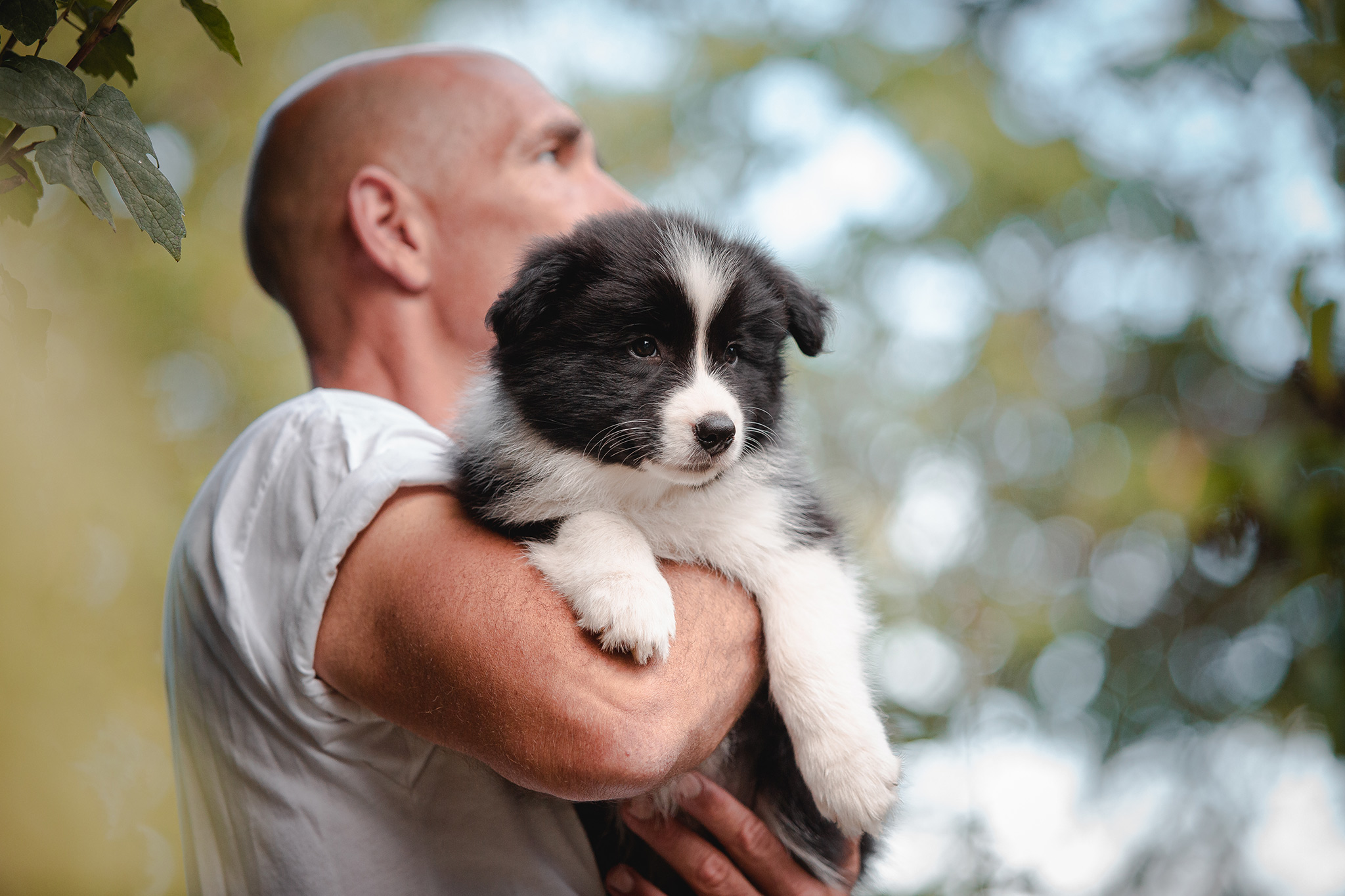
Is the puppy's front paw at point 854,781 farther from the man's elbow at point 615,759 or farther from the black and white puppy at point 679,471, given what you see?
the man's elbow at point 615,759

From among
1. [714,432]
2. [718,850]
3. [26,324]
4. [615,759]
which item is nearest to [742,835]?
[718,850]

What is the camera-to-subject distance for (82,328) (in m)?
0.52

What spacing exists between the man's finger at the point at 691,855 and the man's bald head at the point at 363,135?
1.37 m

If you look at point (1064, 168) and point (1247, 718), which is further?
point (1064, 168)

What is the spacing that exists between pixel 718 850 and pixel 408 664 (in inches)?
28.0

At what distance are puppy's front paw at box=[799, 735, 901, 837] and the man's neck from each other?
111 cm

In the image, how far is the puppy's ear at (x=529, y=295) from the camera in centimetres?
148

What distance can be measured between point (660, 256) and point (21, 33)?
35.3 inches

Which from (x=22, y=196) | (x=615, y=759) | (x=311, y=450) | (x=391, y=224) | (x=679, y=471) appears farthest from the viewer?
(x=391, y=224)

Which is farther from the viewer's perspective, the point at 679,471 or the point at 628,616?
the point at 679,471

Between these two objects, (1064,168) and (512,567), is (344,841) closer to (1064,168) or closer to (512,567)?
(512,567)

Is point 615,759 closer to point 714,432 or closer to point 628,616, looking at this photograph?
point 628,616

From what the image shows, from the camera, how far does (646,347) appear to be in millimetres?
1500

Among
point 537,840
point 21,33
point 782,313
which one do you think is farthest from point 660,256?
point 537,840
